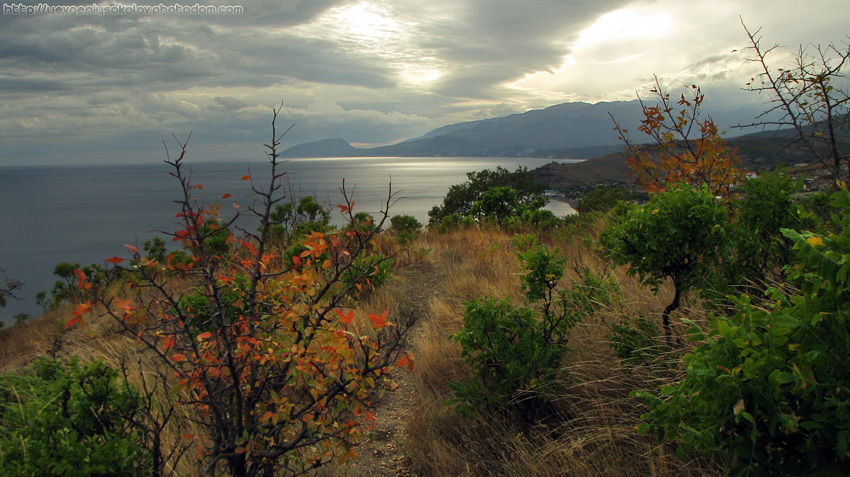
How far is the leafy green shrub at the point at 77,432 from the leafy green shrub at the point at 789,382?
2.65 m

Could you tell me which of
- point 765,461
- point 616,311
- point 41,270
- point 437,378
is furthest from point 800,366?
point 41,270

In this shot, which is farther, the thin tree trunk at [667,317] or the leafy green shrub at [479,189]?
the leafy green shrub at [479,189]

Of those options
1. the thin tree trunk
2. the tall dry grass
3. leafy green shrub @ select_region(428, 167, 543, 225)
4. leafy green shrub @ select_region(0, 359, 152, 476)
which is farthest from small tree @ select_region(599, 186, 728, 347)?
leafy green shrub @ select_region(428, 167, 543, 225)

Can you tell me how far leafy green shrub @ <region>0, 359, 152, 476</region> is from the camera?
2.07 metres

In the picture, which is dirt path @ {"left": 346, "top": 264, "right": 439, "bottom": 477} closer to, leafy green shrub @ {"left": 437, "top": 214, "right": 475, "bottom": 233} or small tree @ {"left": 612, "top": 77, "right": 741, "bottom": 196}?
small tree @ {"left": 612, "top": 77, "right": 741, "bottom": 196}

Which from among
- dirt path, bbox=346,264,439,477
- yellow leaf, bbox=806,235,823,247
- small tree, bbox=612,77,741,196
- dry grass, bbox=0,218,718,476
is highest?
small tree, bbox=612,77,741,196

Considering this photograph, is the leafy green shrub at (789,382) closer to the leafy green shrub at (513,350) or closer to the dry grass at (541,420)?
→ the dry grass at (541,420)

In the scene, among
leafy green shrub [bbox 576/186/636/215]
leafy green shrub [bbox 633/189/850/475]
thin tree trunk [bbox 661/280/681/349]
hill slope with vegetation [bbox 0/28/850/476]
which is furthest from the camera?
leafy green shrub [bbox 576/186/636/215]

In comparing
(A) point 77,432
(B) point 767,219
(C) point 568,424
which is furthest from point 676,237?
(A) point 77,432

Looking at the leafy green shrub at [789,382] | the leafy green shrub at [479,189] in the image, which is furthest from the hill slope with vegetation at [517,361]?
the leafy green shrub at [479,189]

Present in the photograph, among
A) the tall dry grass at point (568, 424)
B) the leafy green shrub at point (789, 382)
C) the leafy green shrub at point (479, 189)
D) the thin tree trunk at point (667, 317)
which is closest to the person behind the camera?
the leafy green shrub at point (789, 382)

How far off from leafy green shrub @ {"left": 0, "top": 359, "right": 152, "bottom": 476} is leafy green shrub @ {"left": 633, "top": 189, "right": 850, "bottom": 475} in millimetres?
2649

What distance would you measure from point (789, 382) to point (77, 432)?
3.31 metres

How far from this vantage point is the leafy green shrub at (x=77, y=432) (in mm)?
2068
